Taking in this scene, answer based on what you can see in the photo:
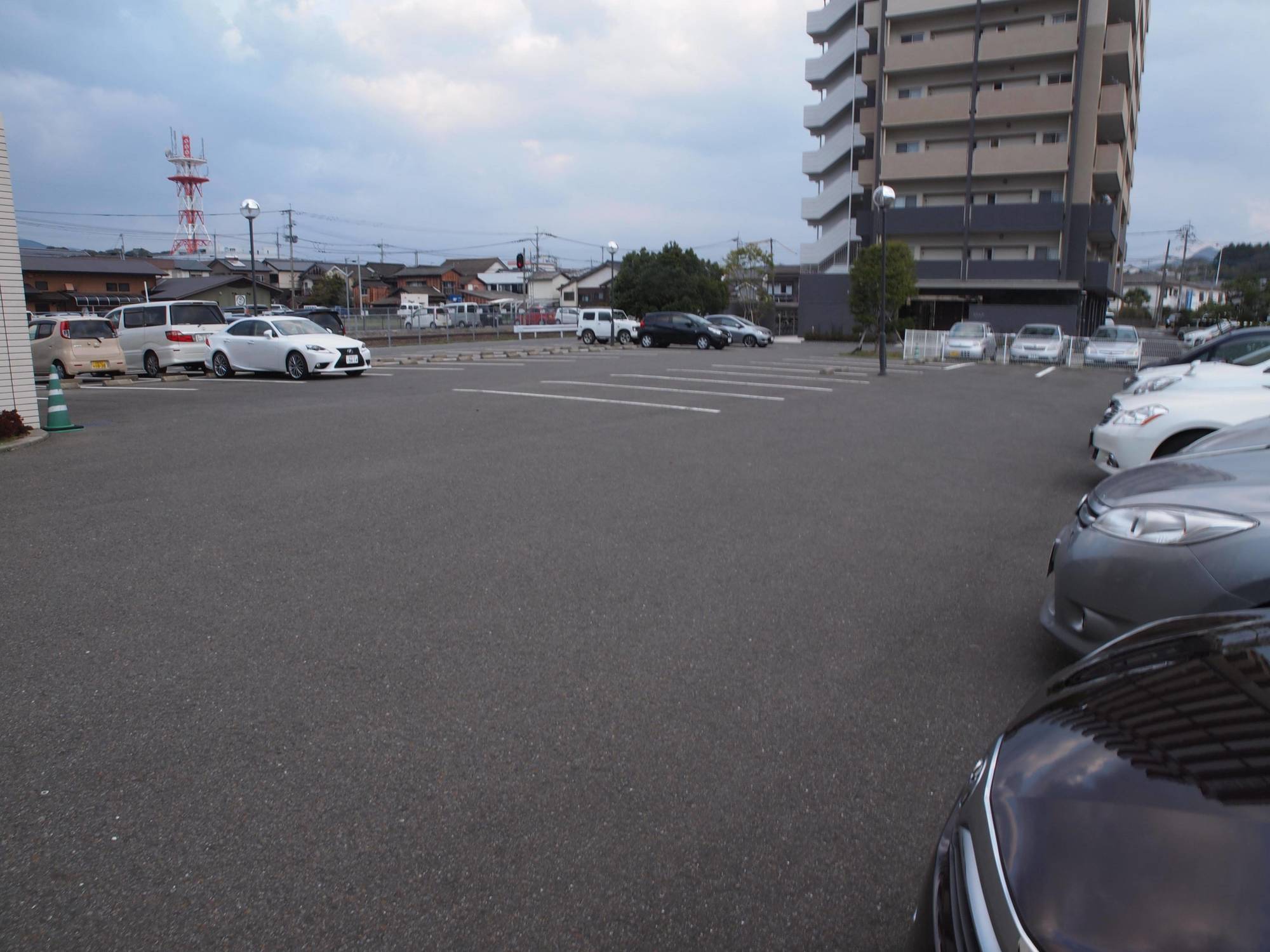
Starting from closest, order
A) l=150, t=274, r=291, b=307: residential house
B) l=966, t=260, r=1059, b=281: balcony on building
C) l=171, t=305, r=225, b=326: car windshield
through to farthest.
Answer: l=171, t=305, r=225, b=326: car windshield < l=966, t=260, r=1059, b=281: balcony on building < l=150, t=274, r=291, b=307: residential house

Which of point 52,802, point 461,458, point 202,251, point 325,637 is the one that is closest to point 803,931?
point 52,802

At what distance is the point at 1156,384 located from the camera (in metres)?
8.68

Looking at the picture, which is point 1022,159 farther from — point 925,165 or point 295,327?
point 295,327

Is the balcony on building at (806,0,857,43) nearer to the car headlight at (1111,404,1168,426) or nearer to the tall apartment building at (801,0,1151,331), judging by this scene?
the tall apartment building at (801,0,1151,331)

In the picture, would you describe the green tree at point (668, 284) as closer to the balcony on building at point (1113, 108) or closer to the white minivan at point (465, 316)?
the white minivan at point (465, 316)

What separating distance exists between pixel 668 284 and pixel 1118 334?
38893 millimetres

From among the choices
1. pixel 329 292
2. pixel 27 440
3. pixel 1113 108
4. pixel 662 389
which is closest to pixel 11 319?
pixel 27 440

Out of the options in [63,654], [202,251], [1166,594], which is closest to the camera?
[1166,594]

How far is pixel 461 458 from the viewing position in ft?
29.2

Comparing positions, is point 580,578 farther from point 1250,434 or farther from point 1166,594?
point 1250,434

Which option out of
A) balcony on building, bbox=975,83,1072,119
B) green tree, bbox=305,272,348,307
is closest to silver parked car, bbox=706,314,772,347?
balcony on building, bbox=975,83,1072,119

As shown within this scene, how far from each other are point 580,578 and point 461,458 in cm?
413

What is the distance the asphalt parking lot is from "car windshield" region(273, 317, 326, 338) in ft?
38.4

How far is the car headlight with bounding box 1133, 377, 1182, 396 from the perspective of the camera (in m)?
8.16
